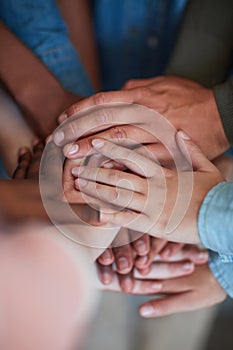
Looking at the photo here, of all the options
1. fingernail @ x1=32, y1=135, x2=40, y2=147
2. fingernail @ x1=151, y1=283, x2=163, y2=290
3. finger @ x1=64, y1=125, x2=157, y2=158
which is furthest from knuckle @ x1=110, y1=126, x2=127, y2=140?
fingernail @ x1=151, y1=283, x2=163, y2=290

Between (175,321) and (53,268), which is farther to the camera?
(175,321)

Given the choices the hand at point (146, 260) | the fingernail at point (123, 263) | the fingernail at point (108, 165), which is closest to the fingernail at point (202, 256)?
the hand at point (146, 260)

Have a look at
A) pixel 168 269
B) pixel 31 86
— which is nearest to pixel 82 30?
pixel 31 86

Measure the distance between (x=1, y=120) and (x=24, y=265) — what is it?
0.35 m

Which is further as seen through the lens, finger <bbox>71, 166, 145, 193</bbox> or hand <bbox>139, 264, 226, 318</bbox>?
hand <bbox>139, 264, 226, 318</bbox>

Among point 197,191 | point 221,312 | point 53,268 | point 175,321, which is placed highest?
point 53,268

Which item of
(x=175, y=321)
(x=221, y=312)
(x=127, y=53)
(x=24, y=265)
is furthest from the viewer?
(x=221, y=312)

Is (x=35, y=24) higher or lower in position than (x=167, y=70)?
higher

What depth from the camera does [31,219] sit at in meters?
0.52

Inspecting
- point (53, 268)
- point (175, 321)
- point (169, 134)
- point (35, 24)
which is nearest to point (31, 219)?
point (53, 268)

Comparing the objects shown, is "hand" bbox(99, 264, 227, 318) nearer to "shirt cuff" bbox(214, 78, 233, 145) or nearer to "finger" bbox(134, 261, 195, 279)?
Result: "finger" bbox(134, 261, 195, 279)

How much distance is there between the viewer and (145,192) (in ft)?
2.02

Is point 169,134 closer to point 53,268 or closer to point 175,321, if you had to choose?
point 53,268

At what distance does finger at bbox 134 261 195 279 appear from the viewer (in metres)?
0.77
